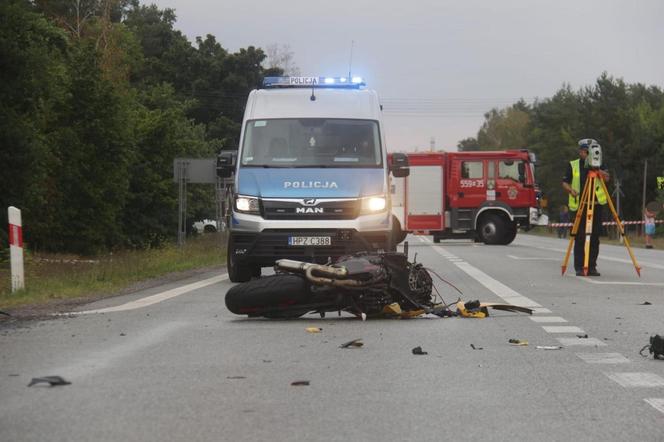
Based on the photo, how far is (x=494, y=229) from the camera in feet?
122

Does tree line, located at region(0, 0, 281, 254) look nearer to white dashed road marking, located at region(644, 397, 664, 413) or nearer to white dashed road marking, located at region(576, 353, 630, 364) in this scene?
white dashed road marking, located at region(576, 353, 630, 364)

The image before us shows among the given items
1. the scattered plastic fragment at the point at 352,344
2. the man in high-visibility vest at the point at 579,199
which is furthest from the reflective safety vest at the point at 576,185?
the scattered plastic fragment at the point at 352,344

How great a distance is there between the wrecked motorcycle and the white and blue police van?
181 inches

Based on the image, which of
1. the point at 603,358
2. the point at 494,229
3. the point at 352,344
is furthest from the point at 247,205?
the point at 494,229

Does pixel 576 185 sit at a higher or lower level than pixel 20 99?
lower

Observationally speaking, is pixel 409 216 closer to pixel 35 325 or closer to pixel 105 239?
pixel 105 239

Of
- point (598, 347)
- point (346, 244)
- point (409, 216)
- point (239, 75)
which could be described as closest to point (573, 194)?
point (346, 244)

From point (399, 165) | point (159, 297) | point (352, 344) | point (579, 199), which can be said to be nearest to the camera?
point (352, 344)

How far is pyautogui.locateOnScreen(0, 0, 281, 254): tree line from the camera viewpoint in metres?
27.8

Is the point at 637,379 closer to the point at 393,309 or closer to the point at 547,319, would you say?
the point at 547,319

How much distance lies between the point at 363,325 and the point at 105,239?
1229 inches

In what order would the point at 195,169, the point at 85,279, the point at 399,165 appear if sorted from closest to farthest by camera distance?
the point at 399,165 → the point at 85,279 → the point at 195,169

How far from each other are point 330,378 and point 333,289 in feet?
11.4

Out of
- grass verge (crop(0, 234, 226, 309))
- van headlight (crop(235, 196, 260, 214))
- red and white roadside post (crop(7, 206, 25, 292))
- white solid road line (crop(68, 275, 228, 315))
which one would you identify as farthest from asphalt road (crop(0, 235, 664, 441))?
van headlight (crop(235, 196, 260, 214))
